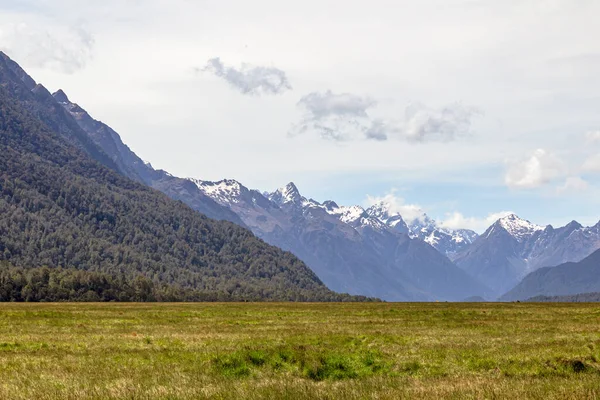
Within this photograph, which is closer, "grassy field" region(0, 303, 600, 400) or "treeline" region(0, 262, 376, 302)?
"grassy field" region(0, 303, 600, 400)

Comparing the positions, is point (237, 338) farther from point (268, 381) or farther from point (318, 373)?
point (268, 381)

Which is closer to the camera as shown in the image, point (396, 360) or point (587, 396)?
point (587, 396)

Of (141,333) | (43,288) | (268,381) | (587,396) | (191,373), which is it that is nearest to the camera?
(587,396)

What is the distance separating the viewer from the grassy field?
57.1 feet

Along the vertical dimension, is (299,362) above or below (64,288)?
above

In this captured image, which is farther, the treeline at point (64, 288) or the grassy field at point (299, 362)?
the treeline at point (64, 288)

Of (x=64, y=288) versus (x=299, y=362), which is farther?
(x=64, y=288)

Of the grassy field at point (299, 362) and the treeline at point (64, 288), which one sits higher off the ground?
the grassy field at point (299, 362)

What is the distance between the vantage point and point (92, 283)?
191500 millimetres

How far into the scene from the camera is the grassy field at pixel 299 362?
17.4 meters

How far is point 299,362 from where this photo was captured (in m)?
24.8

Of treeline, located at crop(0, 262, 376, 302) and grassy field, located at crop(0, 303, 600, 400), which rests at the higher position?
grassy field, located at crop(0, 303, 600, 400)

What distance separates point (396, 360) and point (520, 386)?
30.3ft

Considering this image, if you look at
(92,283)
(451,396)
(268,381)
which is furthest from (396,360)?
(92,283)
